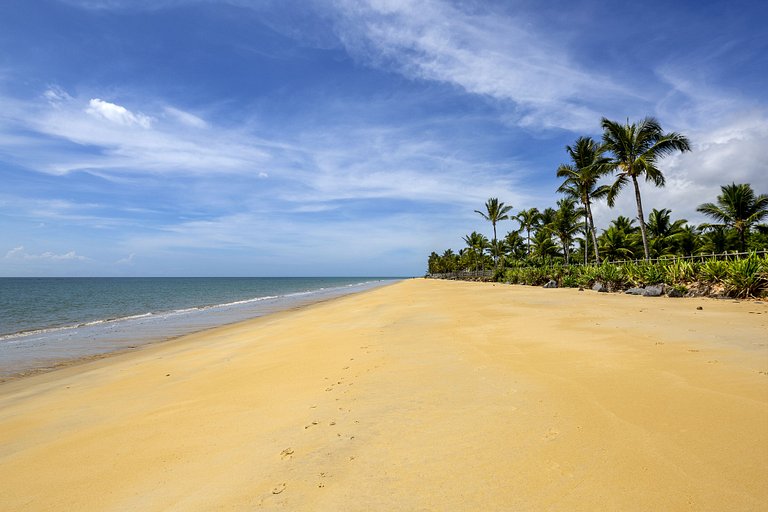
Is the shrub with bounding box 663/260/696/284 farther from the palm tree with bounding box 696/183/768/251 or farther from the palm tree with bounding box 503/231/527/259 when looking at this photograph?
the palm tree with bounding box 503/231/527/259

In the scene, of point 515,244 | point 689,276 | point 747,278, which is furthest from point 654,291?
point 515,244

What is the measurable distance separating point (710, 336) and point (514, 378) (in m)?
4.99

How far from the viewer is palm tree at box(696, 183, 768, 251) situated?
34.0 metres

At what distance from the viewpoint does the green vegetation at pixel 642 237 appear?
55.6 ft

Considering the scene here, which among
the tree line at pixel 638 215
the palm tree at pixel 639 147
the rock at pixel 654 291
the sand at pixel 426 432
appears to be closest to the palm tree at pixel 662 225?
the tree line at pixel 638 215

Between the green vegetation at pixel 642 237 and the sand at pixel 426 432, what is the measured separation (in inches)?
452

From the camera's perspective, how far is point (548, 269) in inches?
1391

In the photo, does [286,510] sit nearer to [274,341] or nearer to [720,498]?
[720,498]

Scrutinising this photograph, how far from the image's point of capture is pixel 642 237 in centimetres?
3438

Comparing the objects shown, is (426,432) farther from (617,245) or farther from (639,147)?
(617,245)

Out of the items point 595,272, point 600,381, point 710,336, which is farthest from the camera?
point 595,272

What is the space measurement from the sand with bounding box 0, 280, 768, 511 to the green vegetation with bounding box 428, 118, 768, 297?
37.7 feet

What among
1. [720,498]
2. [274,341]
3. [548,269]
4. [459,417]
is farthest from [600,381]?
[548,269]

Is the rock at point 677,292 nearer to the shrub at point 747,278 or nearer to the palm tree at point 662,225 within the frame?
the shrub at point 747,278
